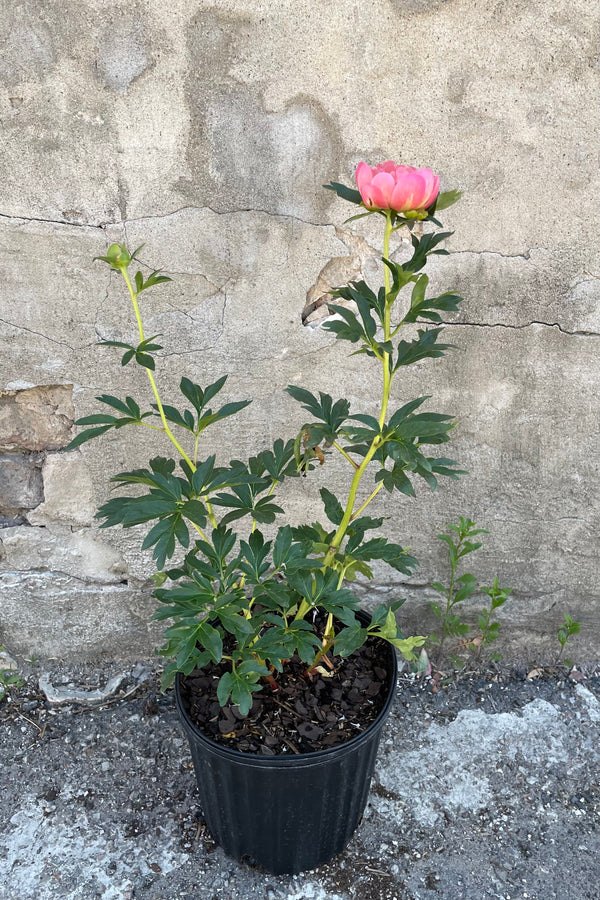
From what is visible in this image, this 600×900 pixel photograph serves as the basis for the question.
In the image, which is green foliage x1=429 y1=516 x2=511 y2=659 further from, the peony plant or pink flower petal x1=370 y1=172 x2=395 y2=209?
pink flower petal x1=370 y1=172 x2=395 y2=209

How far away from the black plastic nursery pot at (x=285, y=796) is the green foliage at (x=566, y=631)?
0.75 m

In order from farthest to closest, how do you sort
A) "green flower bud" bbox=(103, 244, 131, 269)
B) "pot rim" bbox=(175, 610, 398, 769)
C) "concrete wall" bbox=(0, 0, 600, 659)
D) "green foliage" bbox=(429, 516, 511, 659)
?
"green foliage" bbox=(429, 516, 511, 659) → "concrete wall" bbox=(0, 0, 600, 659) → "pot rim" bbox=(175, 610, 398, 769) → "green flower bud" bbox=(103, 244, 131, 269)

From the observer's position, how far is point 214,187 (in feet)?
5.90

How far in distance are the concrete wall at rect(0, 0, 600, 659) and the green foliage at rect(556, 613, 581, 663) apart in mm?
245

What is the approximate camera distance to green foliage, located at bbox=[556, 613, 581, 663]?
2.21 m

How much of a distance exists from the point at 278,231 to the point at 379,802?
5.25ft

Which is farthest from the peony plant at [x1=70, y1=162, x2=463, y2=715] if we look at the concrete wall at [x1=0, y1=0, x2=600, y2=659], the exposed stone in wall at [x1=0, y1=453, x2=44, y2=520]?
the exposed stone in wall at [x1=0, y1=453, x2=44, y2=520]

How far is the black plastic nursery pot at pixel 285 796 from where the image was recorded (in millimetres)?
1555

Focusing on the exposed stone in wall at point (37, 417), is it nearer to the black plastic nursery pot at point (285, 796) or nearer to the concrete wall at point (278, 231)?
the concrete wall at point (278, 231)

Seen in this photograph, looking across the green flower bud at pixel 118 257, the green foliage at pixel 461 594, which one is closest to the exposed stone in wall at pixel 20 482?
the green flower bud at pixel 118 257

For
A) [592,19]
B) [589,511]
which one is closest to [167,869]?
[589,511]

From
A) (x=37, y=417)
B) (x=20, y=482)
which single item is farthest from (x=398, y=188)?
(x=20, y=482)

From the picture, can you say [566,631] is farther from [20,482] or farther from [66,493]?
[20,482]

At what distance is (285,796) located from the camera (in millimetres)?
1596
